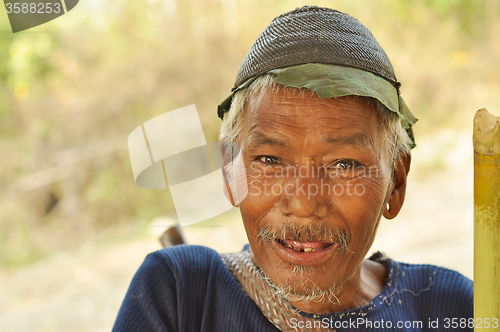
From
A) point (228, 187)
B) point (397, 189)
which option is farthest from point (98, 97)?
point (397, 189)

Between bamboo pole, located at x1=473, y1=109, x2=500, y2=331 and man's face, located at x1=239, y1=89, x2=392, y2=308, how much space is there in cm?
46

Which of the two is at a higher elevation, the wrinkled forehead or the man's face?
the wrinkled forehead

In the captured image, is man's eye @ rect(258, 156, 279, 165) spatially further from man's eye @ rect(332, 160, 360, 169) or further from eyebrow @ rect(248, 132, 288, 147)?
man's eye @ rect(332, 160, 360, 169)

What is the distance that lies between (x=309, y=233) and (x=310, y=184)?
0.55ft

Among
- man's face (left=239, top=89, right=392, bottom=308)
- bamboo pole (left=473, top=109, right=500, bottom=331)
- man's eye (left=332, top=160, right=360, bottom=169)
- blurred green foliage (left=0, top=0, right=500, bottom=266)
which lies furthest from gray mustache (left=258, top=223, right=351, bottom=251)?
blurred green foliage (left=0, top=0, right=500, bottom=266)

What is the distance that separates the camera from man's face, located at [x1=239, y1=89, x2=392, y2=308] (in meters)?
1.42

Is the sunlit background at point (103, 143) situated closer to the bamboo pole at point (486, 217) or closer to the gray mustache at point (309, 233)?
the gray mustache at point (309, 233)

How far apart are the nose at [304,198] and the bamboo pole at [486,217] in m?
0.48

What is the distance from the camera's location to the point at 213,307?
1.67m

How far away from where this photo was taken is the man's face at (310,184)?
4.66 ft

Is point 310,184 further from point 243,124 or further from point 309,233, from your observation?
point 243,124

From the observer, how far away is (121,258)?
5422 millimetres

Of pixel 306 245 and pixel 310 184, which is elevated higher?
pixel 310 184

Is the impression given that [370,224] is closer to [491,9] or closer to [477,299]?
[477,299]
